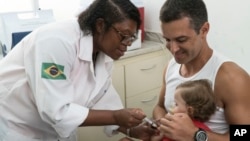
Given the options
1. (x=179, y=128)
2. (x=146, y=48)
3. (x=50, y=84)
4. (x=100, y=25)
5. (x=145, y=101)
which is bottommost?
(x=145, y=101)

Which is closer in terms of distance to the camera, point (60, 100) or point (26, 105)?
point (60, 100)

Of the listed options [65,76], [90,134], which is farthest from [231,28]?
[65,76]

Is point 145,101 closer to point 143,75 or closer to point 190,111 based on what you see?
point 143,75

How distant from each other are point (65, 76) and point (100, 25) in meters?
0.27

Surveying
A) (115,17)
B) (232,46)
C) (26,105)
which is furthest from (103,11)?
(232,46)

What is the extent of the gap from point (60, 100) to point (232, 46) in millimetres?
1355

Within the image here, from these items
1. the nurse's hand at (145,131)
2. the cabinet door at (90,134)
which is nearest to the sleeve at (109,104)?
the nurse's hand at (145,131)

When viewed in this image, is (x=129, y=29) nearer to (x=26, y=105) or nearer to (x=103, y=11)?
(x=103, y=11)

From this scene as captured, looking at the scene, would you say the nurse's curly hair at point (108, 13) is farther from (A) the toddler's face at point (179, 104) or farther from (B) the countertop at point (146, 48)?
(B) the countertop at point (146, 48)

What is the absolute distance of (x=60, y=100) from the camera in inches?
47.8

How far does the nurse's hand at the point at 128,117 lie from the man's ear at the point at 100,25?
0.36m

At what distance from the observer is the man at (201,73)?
1.22m

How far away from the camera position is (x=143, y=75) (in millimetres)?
2400

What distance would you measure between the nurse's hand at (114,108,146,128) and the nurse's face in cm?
25
